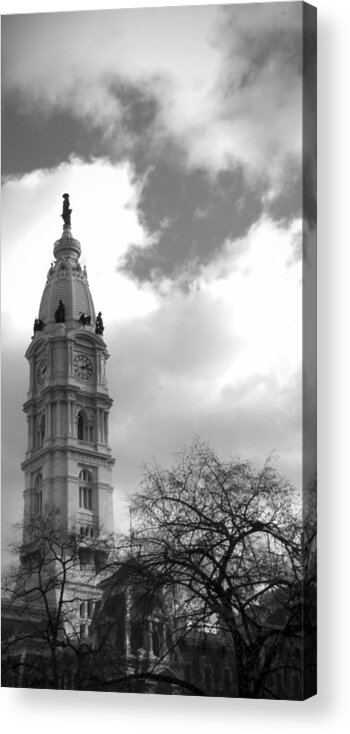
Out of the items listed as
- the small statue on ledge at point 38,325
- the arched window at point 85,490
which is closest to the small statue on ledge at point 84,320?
the small statue on ledge at point 38,325

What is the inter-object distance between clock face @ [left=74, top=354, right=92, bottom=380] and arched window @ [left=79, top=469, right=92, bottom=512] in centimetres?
71

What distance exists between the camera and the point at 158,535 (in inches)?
444

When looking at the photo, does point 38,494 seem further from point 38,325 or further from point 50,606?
point 38,325

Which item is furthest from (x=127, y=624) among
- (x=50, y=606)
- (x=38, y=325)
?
(x=38, y=325)

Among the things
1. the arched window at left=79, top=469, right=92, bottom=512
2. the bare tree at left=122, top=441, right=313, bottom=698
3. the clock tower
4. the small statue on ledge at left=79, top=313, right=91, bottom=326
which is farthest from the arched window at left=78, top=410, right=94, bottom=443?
the small statue on ledge at left=79, top=313, right=91, bottom=326

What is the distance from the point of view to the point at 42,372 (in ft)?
38.0

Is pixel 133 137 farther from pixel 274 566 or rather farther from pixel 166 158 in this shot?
pixel 274 566

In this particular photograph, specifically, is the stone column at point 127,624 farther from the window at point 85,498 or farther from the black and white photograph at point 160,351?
the window at point 85,498

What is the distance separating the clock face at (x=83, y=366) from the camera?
11445 millimetres

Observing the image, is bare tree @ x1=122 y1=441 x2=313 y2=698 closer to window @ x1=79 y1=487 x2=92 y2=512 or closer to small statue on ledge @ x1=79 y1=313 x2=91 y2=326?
window @ x1=79 y1=487 x2=92 y2=512

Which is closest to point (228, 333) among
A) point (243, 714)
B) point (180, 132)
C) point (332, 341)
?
point (332, 341)

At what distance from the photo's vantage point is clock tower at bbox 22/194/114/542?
1137 cm

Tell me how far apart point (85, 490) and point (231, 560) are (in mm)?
1181

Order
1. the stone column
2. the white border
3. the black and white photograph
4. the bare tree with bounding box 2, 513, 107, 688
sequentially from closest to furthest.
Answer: the white border < the black and white photograph < the stone column < the bare tree with bounding box 2, 513, 107, 688
